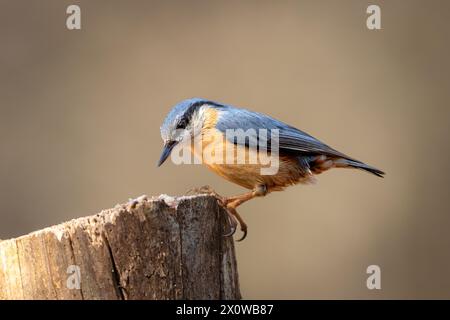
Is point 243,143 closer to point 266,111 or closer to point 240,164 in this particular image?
point 240,164

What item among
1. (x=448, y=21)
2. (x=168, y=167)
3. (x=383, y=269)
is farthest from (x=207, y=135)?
(x=448, y=21)

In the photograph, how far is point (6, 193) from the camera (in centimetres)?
555

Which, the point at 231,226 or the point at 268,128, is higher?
the point at 268,128

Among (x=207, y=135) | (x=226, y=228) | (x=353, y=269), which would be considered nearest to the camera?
(x=226, y=228)

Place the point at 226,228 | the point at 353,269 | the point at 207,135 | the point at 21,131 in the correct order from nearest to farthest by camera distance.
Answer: the point at 226,228, the point at 207,135, the point at 353,269, the point at 21,131

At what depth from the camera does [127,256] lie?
2217 millimetres

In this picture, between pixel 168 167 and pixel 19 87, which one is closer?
pixel 168 167

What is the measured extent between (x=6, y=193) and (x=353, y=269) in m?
2.56

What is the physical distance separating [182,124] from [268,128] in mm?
368

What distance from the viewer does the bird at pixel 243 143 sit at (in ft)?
10.3

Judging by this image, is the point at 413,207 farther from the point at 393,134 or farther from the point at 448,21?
the point at 448,21

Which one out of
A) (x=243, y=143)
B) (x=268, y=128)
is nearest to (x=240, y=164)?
(x=243, y=143)

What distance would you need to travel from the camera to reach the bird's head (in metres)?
3.10

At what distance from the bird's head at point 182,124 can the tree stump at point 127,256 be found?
0.74 metres
